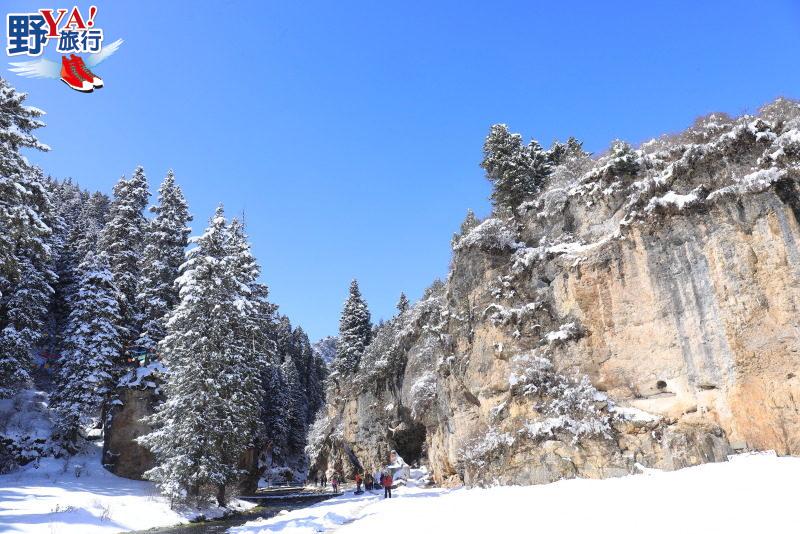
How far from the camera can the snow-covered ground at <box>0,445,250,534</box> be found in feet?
52.9

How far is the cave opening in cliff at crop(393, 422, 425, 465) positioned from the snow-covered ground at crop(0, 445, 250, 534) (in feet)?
61.3

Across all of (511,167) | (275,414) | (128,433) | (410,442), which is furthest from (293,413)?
(511,167)

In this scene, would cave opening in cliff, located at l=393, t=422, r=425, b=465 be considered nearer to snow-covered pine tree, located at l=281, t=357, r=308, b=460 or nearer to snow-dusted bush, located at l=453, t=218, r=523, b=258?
snow-covered pine tree, located at l=281, t=357, r=308, b=460

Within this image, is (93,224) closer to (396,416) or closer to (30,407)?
(30,407)

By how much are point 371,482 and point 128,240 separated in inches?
1005

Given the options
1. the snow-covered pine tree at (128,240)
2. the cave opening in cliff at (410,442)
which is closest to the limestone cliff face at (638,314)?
the cave opening in cliff at (410,442)

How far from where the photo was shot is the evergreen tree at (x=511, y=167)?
2969cm

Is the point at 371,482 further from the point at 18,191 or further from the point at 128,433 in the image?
the point at 18,191

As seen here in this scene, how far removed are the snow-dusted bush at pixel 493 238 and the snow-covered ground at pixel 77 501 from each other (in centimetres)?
1909

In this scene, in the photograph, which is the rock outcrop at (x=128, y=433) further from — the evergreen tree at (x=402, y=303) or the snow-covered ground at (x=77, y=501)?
the evergreen tree at (x=402, y=303)

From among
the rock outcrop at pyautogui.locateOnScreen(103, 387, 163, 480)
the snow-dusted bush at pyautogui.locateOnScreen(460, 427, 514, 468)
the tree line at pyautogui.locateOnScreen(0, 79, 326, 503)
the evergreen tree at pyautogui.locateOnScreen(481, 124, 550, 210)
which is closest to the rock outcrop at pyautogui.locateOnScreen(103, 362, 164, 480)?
the rock outcrop at pyautogui.locateOnScreen(103, 387, 163, 480)

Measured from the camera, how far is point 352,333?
53.8 metres

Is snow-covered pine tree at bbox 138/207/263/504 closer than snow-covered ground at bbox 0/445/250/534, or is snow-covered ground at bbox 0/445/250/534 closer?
snow-covered ground at bbox 0/445/250/534

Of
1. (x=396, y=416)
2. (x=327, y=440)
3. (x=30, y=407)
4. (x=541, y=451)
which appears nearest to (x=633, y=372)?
(x=541, y=451)
